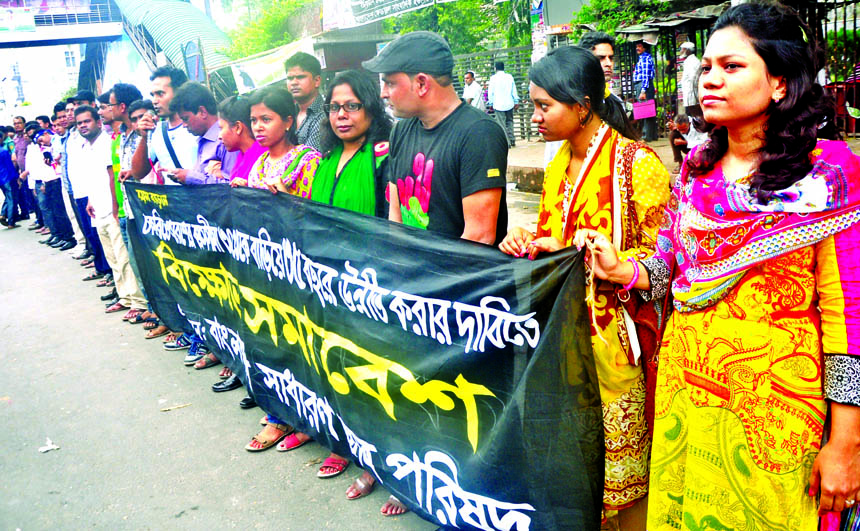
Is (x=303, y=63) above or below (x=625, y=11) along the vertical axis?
below

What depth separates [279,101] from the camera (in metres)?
4.05

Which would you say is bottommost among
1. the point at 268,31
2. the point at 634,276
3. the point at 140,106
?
the point at 634,276

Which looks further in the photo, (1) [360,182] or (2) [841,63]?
(2) [841,63]

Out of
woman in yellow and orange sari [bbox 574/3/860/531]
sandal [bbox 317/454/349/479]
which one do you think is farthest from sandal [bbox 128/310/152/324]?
woman in yellow and orange sari [bbox 574/3/860/531]

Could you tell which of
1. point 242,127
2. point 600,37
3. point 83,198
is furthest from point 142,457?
point 83,198

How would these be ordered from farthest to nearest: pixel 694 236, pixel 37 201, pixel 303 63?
1. pixel 37 201
2. pixel 303 63
3. pixel 694 236

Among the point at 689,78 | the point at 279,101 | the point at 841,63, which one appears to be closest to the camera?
the point at 279,101

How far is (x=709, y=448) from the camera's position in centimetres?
186

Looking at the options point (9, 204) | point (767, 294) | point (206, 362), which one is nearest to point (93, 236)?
A: point (206, 362)

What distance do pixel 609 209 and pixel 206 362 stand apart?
3865mm

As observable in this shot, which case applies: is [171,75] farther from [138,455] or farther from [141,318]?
[138,455]

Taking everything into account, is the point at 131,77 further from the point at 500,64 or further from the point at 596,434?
the point at 596,434

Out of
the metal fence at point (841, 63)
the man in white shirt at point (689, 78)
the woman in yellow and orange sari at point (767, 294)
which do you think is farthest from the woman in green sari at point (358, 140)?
the metal fence at point (841, 63)

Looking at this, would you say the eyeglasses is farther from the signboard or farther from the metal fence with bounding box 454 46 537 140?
the metal fence with bounding box 454 46 537 140
